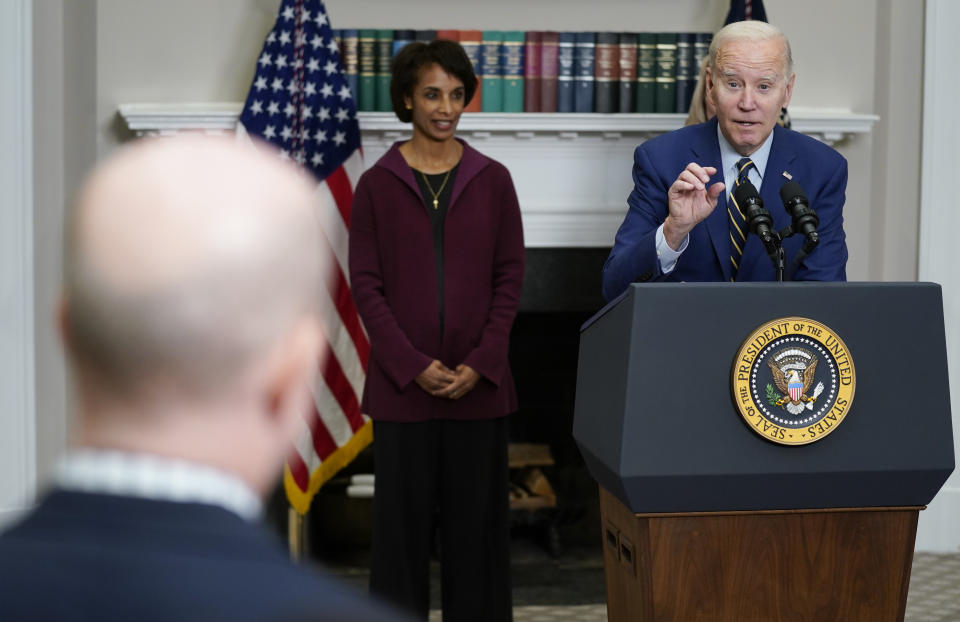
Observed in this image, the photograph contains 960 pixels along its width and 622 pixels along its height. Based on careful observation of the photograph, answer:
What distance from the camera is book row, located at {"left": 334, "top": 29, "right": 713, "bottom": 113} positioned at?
4.57 metres

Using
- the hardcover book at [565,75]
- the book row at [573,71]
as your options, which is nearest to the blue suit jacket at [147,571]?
the book row at [573,71]

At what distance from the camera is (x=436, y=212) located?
3.44 metres

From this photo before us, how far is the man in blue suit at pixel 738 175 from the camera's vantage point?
2322 mm

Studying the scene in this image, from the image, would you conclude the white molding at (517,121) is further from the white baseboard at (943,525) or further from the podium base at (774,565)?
the podium base at (774,565)

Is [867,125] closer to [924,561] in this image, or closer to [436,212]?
[924,561]

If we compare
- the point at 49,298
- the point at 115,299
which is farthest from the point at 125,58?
the point at 115,299

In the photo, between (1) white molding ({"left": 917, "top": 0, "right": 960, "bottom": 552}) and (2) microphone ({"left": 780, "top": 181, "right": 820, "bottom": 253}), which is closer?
(2) microphone ({"left": 780, "top": 181, "right": 820, "bottom": 253})

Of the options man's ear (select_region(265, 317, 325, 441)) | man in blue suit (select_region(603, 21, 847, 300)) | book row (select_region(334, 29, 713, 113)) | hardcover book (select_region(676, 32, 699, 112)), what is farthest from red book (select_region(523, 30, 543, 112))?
man's ear (select_region(265, 317, 325, 441))

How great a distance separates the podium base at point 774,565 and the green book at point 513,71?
282 centimetres

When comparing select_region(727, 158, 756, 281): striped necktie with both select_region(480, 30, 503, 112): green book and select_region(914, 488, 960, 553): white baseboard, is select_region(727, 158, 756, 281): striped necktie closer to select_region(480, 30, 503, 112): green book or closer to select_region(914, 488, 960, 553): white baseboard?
select_region(480, 30, 503, 112): green book

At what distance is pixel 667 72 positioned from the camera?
15.1ft

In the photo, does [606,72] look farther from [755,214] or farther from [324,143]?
[755,214]

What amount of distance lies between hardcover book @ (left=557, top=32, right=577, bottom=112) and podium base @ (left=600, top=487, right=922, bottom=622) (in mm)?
2823

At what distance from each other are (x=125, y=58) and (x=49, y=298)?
108cm
